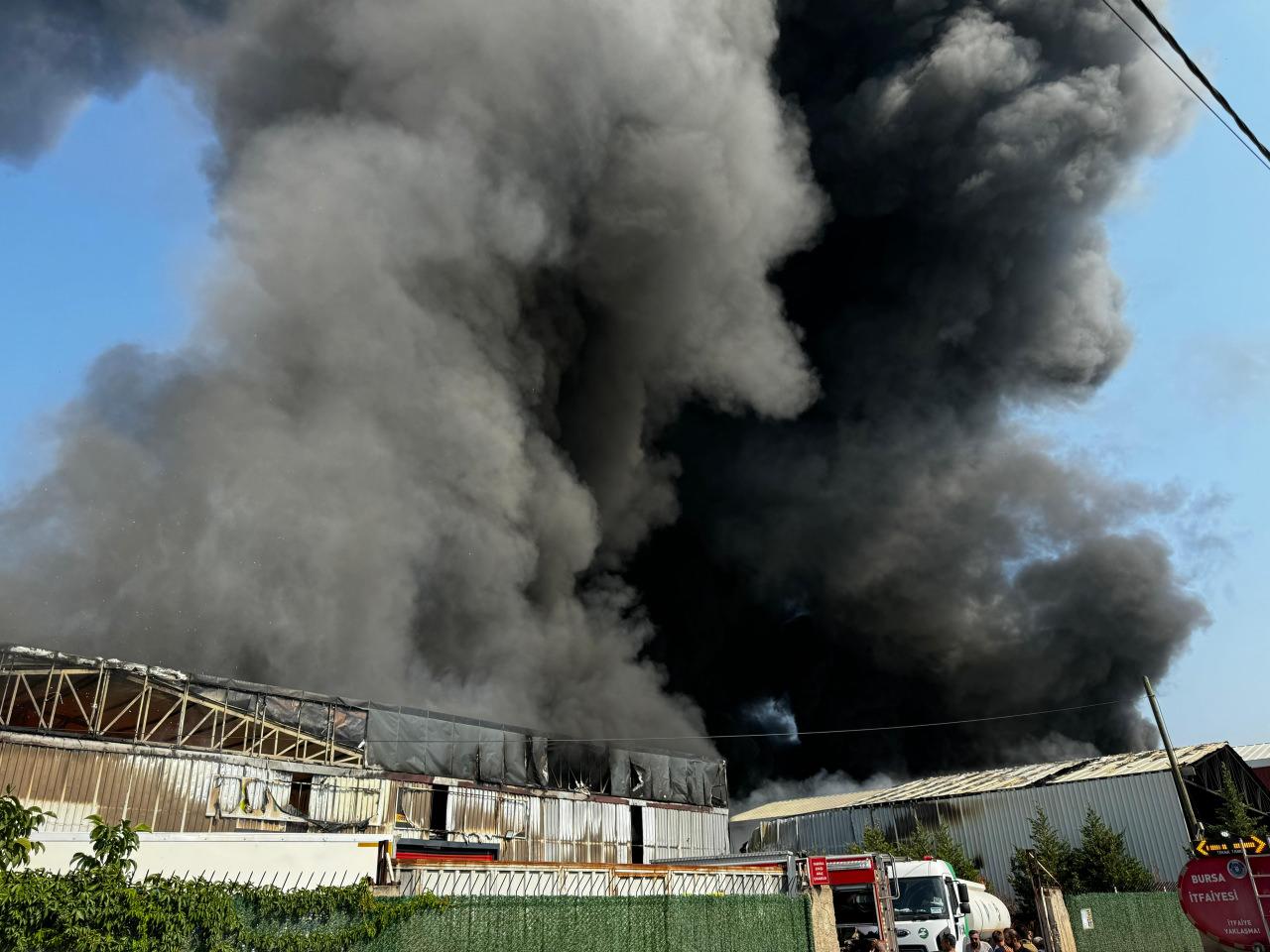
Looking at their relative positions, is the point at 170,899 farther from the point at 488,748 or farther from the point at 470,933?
the point at 488,748

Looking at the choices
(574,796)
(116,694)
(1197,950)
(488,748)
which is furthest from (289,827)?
(1197,950)

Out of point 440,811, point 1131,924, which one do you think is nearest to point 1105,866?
point 1131,924

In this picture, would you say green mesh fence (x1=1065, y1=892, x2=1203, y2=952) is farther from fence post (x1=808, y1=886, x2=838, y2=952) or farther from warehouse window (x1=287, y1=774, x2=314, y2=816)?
warehouse window (x1=287, y1=774, x2=314, y2=816)

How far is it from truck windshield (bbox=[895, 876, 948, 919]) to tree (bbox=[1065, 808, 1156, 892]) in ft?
54.8

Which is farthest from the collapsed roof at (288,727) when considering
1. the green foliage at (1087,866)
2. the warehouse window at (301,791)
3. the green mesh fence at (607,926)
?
the green foliage at (1087,866)

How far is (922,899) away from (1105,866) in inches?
700

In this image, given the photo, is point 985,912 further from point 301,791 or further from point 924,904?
point 301,791

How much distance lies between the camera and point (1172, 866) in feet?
101

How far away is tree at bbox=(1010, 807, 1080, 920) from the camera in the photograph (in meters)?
29.9

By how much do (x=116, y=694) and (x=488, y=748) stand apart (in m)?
9.56

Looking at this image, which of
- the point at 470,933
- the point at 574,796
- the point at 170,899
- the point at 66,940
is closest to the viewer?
the point at 66,940

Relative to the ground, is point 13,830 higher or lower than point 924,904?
higher

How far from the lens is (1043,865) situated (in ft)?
95.9

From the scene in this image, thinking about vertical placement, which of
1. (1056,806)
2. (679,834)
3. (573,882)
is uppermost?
(1056,806)
